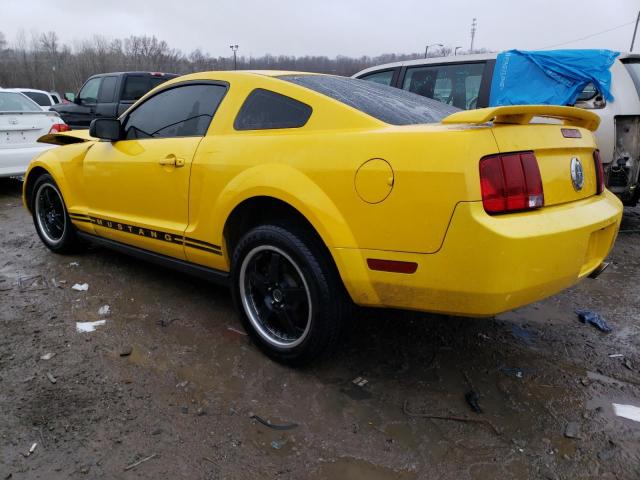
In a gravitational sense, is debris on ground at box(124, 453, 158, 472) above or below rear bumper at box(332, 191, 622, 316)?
below

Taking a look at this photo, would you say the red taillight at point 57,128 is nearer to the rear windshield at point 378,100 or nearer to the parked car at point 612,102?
the parked car at point 612,102

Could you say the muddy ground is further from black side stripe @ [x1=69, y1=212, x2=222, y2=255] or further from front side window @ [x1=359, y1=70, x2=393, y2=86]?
front side window @ [x1=359, y1=70, x2=393, y2=86]

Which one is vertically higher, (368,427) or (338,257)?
(338,257)

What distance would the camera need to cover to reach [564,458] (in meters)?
2.03

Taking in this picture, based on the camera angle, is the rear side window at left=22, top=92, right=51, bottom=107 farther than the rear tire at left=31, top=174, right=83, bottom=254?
Yes

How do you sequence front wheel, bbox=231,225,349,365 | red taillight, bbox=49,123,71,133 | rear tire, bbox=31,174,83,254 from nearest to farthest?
front wheel, bbox=231,225,349,365 < rear tire, bbox=31,174,83,254 < red taillight, bbox=49,123,71,133

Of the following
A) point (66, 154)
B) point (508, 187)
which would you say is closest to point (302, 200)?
point (508, 187)

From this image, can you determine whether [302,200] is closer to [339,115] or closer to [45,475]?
[339,115]

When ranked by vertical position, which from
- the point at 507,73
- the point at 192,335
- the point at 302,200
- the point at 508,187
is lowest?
the point at 192,335

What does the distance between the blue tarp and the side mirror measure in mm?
4008

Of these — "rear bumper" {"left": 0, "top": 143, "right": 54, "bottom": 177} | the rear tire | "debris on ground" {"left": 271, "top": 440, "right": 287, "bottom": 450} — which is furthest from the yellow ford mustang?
"rear bumper" {"left": 0, "top": 143, "right": 54, "bottom": 177}

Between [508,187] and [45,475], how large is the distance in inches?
85.8

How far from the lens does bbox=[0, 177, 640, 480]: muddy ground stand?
2018mm

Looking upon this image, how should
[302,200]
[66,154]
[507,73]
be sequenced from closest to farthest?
[302,200] < [66,154] < [507,73]
